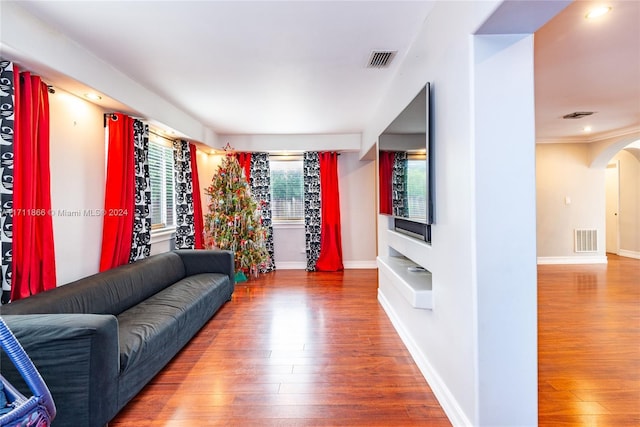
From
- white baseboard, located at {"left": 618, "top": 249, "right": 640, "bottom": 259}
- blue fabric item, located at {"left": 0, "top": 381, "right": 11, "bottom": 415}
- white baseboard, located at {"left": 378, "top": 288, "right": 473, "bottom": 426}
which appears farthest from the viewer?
white baseboard, located at {"left": 618, "top": 249, "right": 640, "bottom": 259}

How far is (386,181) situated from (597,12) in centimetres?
199

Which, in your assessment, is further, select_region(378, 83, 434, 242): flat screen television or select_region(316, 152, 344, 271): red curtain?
select_region(316, 152, 344, 271): red curtain

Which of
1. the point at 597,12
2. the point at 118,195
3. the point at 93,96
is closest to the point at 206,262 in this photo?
the point at 118,195

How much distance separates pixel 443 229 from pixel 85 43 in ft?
10.2

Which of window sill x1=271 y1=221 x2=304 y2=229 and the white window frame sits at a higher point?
the white window frame

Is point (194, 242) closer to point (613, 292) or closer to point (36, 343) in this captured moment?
point (36, 343)

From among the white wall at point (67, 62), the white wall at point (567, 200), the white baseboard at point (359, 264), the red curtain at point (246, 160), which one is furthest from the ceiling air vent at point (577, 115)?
the white wall at point (67, 62)

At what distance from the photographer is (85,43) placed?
96.8 inches

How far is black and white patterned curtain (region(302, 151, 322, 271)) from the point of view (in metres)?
5.96

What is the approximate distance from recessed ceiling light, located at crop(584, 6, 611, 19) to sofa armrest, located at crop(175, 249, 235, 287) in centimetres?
417

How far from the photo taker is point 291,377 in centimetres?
227

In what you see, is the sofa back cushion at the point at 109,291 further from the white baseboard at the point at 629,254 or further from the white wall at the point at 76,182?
the white baseboard at the point at 629,254

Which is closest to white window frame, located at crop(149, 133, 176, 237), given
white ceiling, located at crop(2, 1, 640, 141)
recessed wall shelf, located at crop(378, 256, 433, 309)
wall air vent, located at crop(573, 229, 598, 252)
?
white ceiling, located at crop(2, 1, 640, 141)

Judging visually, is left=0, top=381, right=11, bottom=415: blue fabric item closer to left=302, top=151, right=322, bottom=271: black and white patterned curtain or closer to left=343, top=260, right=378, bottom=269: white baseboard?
left=302, top=151, right=322, bottom=271: black and white patterned curtain
